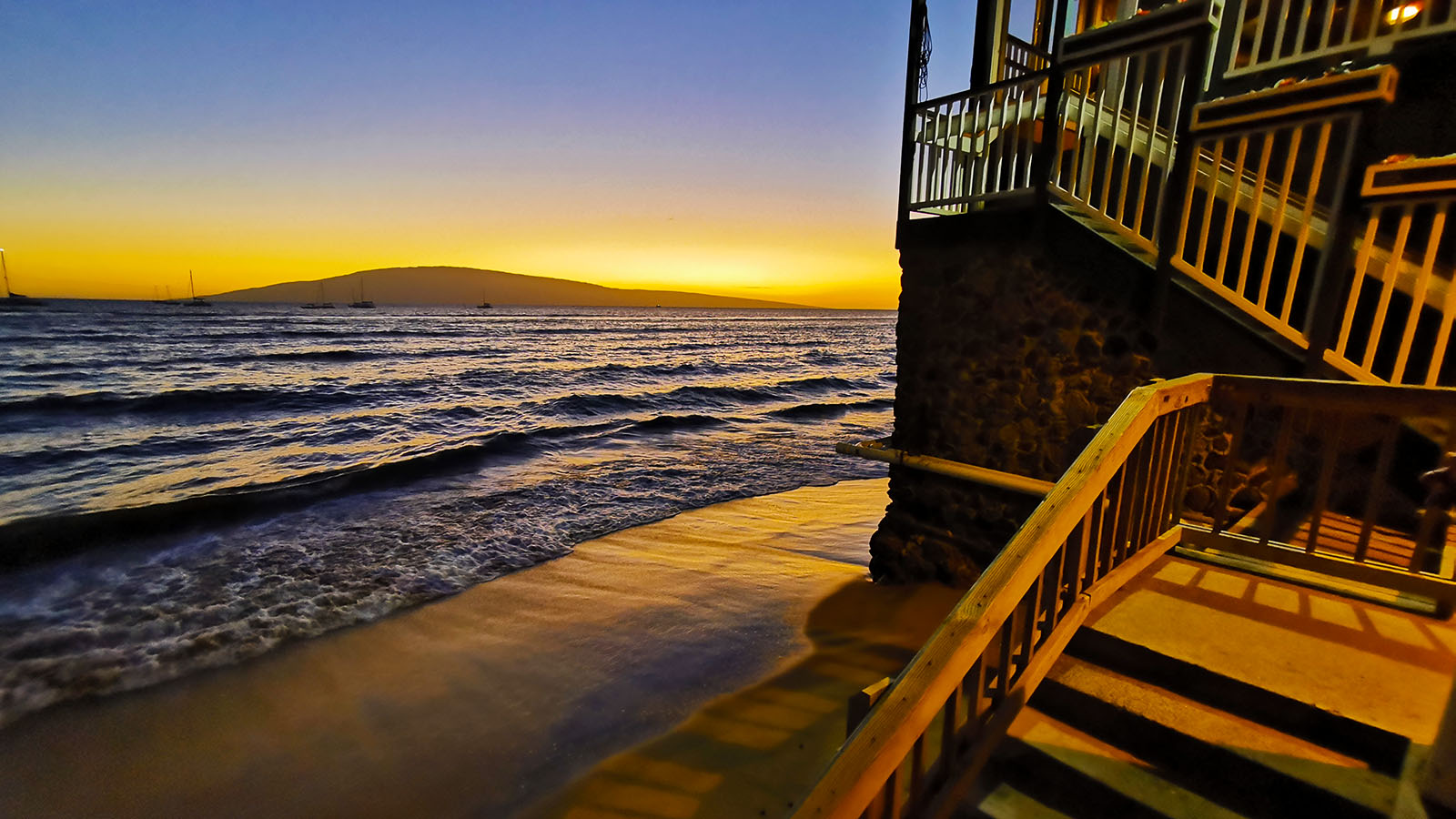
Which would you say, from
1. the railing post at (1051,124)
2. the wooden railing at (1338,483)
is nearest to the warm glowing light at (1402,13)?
the railing post at (1051,124)

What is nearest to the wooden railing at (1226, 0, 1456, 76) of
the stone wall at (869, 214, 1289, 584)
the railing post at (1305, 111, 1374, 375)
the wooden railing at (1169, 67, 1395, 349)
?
the wooden railing at (1169, 67, 1395, 349)

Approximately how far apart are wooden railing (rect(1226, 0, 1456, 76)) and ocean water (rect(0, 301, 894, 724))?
9.67 m

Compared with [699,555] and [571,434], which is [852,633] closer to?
[699,555]

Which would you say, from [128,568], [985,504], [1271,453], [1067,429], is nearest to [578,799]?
[985,504]

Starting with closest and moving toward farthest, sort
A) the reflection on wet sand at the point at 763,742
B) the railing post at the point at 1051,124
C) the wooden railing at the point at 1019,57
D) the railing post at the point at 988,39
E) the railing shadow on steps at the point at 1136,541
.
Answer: the railing shadow on steps at the point at 1136,541 → the reflection on wet sand at the point at 763,742 → the railing post at the point at 1051,124 → the railing post at the point at 988,39 → the wooden railing at the point at 1019,57

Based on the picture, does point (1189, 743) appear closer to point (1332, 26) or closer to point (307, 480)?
point (1332, 26)

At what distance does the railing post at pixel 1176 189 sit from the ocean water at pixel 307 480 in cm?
807

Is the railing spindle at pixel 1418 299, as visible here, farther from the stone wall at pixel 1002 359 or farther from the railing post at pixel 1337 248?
the stone wall at pixel 1002 359

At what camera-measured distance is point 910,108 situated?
20.1 ft

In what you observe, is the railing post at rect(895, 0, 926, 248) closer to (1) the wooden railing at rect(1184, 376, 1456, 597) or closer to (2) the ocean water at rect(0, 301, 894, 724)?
(1) the wooden railing at rect(1184, 376, 1456, 597)

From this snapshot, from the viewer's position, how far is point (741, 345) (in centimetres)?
5350

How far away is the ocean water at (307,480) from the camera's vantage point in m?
6.82

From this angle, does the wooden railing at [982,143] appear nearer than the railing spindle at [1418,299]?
No

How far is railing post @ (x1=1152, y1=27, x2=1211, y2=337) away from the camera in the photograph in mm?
4375
